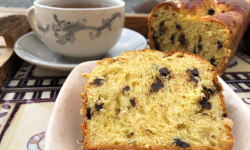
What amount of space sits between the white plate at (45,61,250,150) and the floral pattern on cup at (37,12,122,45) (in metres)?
0.45

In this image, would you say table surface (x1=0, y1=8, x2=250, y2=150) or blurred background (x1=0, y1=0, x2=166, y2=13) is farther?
blurred background (x1=0, y1=0, x2=166, y2=13)

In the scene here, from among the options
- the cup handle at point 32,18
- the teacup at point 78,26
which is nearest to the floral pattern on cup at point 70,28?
the teacup at point 78,26

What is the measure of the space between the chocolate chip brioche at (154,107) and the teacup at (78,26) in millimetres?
472

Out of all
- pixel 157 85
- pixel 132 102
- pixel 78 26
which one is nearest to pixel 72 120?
pixel 132 102

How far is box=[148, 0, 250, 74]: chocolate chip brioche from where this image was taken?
1.42 metres

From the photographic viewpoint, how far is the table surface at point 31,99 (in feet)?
3.04

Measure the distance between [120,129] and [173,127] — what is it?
0.17 metres

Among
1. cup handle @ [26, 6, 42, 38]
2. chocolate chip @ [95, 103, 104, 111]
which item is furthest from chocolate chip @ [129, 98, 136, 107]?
cup handle @ [26, 6, 42, 38]

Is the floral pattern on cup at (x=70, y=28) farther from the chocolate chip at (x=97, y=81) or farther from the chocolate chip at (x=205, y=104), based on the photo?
the chocolate chip at (x=205, y=104)

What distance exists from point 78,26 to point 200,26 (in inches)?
28.1

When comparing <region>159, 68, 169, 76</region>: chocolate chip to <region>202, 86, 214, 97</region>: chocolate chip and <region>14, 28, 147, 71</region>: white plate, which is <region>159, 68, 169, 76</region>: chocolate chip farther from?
<region>14, 28, 147, 71</region>: white plate

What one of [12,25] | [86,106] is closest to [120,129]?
[86,106]

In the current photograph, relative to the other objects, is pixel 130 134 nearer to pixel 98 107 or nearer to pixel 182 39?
pixel 98 107

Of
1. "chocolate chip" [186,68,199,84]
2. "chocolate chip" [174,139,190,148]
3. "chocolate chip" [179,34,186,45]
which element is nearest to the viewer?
"chocolate chip" [174,139,190,148]
